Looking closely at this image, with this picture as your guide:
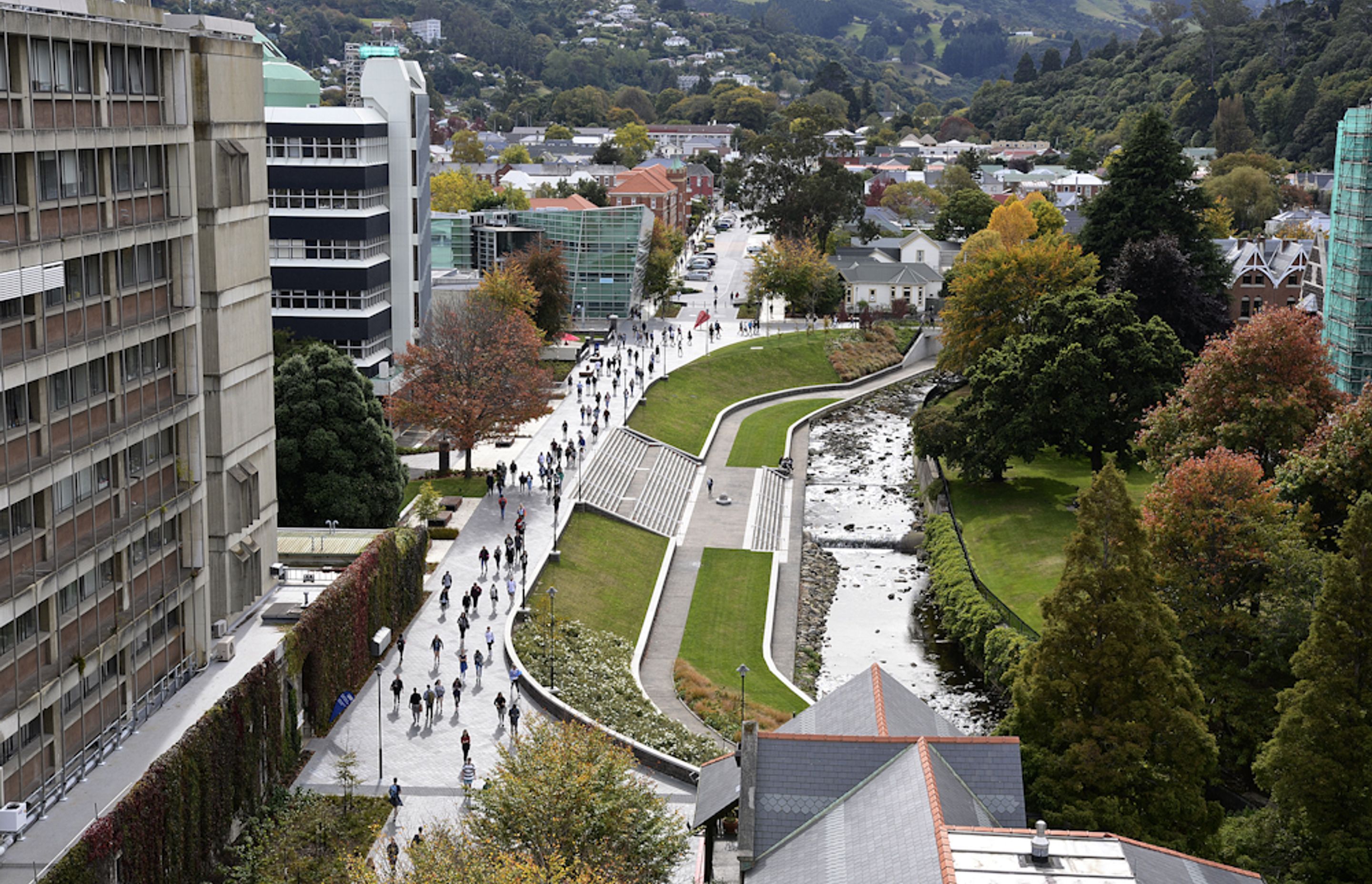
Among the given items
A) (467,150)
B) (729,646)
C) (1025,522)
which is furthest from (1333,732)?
(467,150)

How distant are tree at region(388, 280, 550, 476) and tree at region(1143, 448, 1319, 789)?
29417mm

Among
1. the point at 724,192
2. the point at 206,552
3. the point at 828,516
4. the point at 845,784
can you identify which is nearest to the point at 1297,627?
the point at 845,784

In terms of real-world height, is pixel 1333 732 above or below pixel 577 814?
above

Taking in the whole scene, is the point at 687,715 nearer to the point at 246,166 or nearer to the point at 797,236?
the point at 246,166

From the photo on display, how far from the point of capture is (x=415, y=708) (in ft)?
139

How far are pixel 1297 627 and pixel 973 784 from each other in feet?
55.9

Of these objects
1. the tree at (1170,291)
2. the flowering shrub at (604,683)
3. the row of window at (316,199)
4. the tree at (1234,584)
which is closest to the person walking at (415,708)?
the flowering shrub at (604,683)

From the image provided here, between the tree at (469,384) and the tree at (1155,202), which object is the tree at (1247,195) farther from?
the tree at (469,384)

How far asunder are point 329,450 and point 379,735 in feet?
51.2

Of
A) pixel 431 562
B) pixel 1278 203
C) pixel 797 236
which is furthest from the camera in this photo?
pixel 1278 203

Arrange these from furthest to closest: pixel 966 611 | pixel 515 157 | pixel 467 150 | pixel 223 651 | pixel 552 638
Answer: pixel 467 150
pixel 515 157
pixel 966 611
pixel 552 638
pixel 223 651

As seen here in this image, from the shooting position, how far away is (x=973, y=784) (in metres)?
27.9

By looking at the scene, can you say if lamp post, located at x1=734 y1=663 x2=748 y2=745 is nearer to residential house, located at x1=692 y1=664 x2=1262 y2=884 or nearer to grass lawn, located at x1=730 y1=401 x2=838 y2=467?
residential house, located at x1=692 y1=664 x2=1262 y2=884

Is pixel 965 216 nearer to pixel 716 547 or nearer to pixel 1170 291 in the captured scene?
pixel 1170 291
